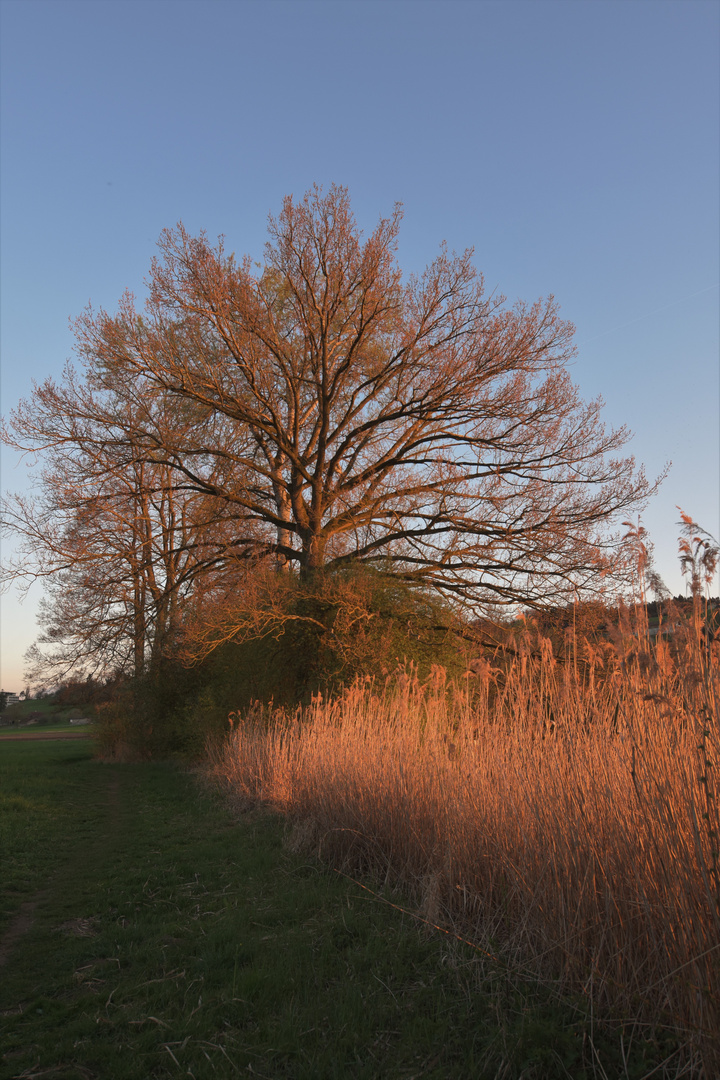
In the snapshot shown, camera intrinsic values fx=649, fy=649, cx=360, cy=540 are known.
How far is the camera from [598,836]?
304 centimetres

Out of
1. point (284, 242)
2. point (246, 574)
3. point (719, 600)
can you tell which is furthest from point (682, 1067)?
point (284, 242)

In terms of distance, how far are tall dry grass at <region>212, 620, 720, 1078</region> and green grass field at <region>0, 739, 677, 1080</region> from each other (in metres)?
0.25

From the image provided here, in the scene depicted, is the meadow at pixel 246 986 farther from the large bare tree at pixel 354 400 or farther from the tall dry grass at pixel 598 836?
the large bare tree at pixel 354 400

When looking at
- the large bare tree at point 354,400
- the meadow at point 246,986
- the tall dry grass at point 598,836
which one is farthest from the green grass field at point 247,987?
the large bare tree at point 354,400

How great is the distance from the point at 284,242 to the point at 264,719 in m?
10.8

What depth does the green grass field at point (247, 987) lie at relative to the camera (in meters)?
2.67

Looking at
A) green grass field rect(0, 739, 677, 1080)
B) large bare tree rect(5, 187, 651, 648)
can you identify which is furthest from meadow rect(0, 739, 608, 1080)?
large bare tree rect(5, 187, 651, 648)

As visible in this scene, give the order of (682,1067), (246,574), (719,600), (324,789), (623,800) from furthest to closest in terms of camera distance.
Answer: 1. (246,574)
2. (324,789)
3. (719,600)
4. (623,800)
5. (682,1067)

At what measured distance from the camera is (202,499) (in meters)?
16.1

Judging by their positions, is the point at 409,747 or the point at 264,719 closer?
the point at 409,747

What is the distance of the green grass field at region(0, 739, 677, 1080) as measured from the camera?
105 inches

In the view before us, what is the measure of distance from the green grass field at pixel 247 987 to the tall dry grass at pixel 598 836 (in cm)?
25

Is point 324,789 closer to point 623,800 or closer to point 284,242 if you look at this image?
point 623,800

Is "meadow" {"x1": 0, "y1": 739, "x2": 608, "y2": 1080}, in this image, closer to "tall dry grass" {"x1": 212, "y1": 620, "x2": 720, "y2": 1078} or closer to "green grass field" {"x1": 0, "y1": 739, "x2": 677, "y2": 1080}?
"green grass field" {"x1": 0, "y1": 739, "x2": 677, "y2": 1080}
